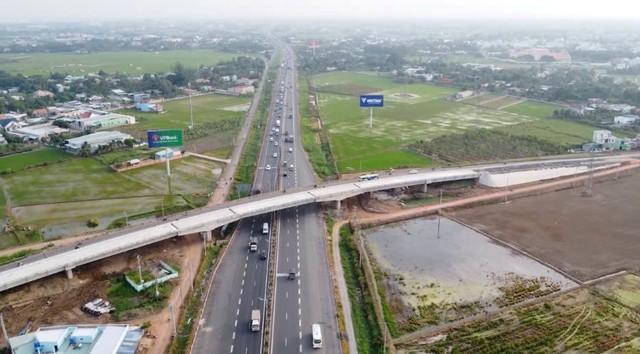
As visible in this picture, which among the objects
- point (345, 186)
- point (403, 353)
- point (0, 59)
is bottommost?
point (403, 353)

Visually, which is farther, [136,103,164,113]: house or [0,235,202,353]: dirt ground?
[136,103,164,113]: house

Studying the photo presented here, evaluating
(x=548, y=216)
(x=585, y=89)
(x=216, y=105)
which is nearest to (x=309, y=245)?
(x=548, y=216)

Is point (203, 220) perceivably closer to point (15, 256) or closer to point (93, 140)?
point (15, 256)

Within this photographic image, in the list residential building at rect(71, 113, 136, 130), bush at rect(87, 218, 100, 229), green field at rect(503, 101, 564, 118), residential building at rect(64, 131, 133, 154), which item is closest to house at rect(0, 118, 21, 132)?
residential building at rect(71, 113, 136, 130)

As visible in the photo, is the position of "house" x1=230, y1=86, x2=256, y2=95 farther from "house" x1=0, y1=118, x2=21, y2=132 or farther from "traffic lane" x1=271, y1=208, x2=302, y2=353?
"traffic lane" x1=271, y1=208, x2=302, y2=353

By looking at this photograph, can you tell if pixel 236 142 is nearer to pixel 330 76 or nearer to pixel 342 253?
pixel 342 253

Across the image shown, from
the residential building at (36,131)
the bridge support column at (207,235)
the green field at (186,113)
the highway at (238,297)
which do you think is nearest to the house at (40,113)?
the residential building at (36,131)

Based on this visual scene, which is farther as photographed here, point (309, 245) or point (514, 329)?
point (309, 245)
